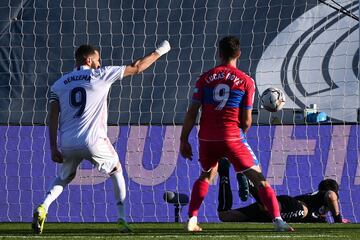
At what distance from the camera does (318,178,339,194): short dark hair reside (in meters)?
10.8

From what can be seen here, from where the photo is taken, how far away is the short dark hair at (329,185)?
10.8 m

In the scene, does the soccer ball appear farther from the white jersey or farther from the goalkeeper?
the white jersey

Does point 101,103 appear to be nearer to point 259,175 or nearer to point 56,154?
point 56,154

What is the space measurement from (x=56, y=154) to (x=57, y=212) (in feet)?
12.1

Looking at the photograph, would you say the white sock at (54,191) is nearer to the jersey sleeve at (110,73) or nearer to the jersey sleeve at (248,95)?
the jersey sleeve at (110,73)

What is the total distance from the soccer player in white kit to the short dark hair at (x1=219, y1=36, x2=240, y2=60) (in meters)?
0.66

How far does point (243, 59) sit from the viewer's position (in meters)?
15.2

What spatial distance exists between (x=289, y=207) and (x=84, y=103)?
126 inches

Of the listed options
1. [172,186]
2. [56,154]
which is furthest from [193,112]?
[172,186]

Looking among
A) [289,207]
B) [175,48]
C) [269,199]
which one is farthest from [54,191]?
[175,48]

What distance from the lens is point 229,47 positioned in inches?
327

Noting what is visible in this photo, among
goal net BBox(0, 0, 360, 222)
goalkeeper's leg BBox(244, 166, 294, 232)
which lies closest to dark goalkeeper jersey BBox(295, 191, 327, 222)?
goalkeeper's leg BBox(244, 166, 294, 232)

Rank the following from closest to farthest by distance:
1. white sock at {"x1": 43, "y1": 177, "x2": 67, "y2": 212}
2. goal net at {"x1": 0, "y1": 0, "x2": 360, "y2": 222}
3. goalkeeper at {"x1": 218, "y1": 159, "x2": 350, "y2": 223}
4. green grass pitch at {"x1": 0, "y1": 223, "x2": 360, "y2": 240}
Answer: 1. green grass pitch at {"x1": 0, "y1": 223, "x2": 360, "y2": 240}
2. white sock at {"x1": 43, "y1": 177, "x2": 67, "y2": 212}
3. goalkeeper at {"x1": 218, "y1": 159, "x2": 350, "y2": 223}
4. goal net at {"x1": 0, "y1": 0, "x2": 360, "y2": 222}

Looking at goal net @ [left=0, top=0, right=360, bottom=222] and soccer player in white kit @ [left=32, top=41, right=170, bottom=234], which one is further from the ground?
goal net @ [left=0, top=0, right=360, bottom=222]
